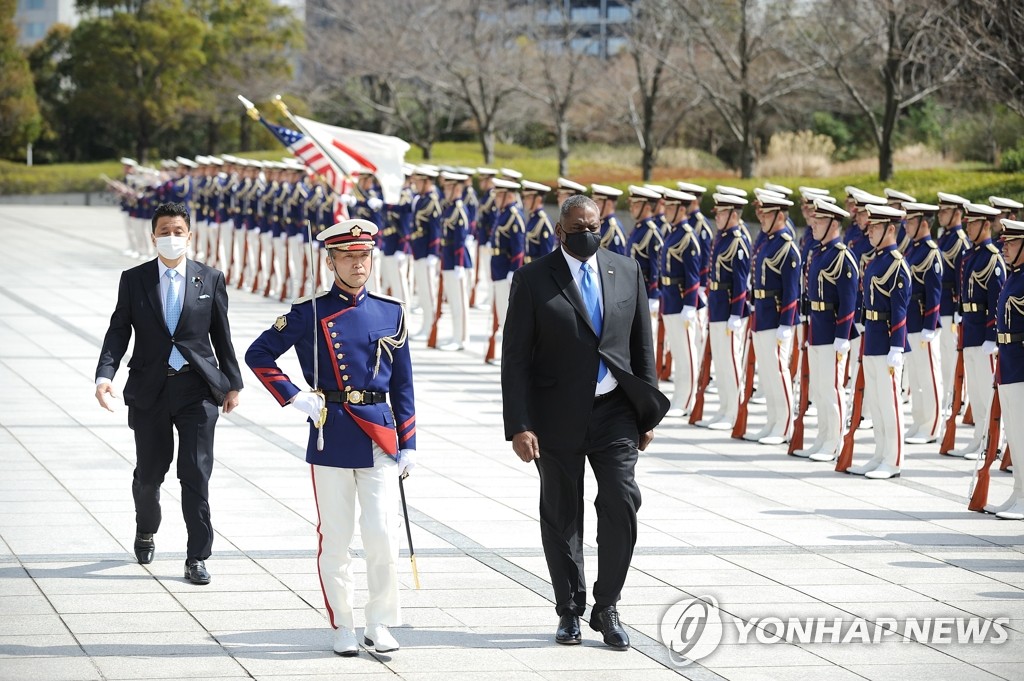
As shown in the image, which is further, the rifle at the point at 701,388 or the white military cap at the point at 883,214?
the rifle at the point at 701,388

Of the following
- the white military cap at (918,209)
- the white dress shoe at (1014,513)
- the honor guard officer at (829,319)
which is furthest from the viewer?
the white military cap at (918,209)

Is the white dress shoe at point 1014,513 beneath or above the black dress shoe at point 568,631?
beneath

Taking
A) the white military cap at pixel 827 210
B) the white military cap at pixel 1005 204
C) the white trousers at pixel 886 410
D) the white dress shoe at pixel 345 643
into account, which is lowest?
the white dress shoe at pixel 345 643

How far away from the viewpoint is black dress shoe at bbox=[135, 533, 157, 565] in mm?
7871

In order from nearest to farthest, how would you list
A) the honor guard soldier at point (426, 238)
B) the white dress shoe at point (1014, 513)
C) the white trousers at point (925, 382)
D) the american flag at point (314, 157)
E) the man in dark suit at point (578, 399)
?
the man in dark suit at point (578, 399), the white dress shoe at point (1014, 513), the white trousers at point (925, 382), the american flag at point (314, 157), the honor guard soldier at point (426, 238)

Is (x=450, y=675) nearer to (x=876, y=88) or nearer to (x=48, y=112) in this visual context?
(x=876, y=88)

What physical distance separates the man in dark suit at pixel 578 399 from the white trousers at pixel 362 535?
0.63 metres

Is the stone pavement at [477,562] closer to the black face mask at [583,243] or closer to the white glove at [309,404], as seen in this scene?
the white glove at [309,404]

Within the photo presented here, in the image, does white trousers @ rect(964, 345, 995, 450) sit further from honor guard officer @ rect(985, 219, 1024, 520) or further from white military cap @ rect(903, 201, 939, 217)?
honor guard officer @ rect(985, 219, 1024, 520)

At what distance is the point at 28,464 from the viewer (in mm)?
10492

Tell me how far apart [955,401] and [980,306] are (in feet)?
3.06

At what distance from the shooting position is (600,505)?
22.1 ft

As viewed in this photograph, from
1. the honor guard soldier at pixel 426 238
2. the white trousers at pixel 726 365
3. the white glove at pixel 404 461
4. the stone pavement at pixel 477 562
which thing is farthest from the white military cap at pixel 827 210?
the honor guard soldier at pixel 426 238

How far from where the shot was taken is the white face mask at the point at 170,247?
7805 millimetres
